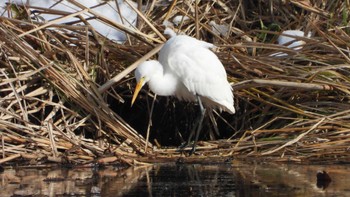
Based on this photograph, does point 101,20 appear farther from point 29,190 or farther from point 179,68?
point 29,190

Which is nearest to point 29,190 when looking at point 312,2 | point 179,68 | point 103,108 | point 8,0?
point 103,108

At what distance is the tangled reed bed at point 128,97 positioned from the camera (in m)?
6.91

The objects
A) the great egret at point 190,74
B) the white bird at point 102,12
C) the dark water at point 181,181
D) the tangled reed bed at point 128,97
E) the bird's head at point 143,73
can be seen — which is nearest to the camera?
the dark water at point 181,181

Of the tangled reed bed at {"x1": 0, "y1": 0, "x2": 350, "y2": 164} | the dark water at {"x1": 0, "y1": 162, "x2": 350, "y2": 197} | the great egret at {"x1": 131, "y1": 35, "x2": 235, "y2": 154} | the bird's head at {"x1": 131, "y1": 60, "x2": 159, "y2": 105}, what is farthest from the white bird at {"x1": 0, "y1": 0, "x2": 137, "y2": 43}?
the dark water at {"x1": 0, "y1": 162, "x2": 350, "y2": 197}

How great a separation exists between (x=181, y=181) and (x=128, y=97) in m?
2.35

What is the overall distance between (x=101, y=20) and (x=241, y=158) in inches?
78.7

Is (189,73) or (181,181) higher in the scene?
(189,73)

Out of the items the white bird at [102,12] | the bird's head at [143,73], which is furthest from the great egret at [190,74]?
the white bird at [102,12]

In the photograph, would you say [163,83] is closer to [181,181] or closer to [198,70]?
[198,70]

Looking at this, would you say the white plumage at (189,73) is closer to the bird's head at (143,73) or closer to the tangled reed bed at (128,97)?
the bird's head at (143,73)

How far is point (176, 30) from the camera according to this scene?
344 inches

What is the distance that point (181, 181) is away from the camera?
587 centimetres

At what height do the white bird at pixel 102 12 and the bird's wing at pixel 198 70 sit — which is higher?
the white bird at pixel 102 12

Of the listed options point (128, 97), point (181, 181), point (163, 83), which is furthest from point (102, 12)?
point (181, 181)
